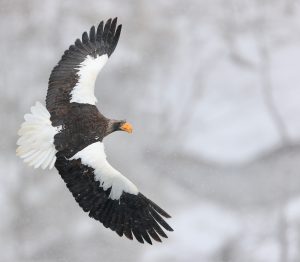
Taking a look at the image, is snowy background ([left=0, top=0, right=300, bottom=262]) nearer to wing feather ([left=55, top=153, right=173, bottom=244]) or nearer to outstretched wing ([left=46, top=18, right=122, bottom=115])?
outstretched wing ([left=46, top=18, right=122, bottom=115])

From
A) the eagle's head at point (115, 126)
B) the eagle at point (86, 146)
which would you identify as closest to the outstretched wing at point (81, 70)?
the eagle at point (86, 146)

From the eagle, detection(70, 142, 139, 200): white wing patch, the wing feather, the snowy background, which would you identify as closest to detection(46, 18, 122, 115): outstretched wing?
the eagle

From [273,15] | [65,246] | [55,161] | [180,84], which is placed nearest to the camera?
[55,161]

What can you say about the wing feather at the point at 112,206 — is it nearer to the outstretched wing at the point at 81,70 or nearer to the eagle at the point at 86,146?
the eagle at the point at 86,146

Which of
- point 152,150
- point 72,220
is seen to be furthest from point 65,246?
point 152,150

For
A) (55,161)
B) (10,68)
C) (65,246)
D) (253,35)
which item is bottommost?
(55,161)

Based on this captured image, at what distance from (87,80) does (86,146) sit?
522mm

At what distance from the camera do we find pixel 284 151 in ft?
28.0

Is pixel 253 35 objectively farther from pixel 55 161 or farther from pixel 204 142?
pixel 55 161

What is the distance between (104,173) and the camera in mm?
5074

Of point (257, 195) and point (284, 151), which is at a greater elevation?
point (284, 151)

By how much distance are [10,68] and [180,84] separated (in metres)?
1.73

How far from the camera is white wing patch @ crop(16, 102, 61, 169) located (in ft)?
17.1

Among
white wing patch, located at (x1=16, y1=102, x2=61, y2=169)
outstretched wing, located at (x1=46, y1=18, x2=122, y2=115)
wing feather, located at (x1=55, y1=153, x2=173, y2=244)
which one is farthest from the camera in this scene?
outstretched wing, located at (x1=46, y1=18, x2=122, y2=115)
